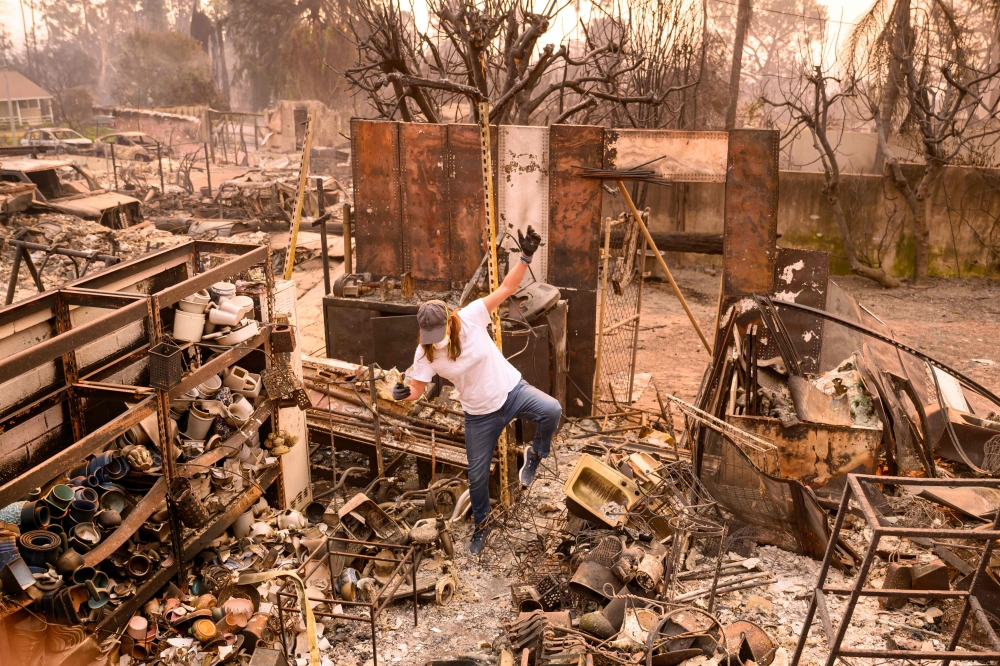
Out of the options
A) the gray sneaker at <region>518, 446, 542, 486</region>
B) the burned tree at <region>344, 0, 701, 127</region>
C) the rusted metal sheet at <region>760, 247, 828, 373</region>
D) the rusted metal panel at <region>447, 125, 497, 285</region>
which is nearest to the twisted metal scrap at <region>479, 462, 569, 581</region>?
the gray sneaker at <region>518, 446, 542, 486</region>

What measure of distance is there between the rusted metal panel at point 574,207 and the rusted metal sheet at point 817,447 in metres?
3.36

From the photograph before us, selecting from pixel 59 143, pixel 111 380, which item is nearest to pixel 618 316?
pixel 111 380

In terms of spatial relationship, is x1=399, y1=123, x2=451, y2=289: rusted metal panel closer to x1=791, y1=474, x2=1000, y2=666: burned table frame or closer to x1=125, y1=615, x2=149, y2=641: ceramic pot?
x1=125, y1=615, x2=149, y2=641: ceramic pot

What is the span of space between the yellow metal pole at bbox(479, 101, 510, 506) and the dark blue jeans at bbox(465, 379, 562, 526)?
54cm

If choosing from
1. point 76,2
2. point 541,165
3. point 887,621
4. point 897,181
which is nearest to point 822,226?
point 897,181

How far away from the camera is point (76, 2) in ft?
252

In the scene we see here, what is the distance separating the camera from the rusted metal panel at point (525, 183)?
8.87 m

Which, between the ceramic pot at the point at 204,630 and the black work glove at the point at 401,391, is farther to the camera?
the black work glove at the point at 401,391

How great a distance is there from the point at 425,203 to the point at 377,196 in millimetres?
634

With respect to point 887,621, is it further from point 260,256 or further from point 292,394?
point 260,256

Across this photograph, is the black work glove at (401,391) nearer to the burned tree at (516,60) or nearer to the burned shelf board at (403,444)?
the burned shelf board at (403,444)

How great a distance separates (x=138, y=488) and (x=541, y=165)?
5.73 m

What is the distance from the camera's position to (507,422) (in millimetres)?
5730

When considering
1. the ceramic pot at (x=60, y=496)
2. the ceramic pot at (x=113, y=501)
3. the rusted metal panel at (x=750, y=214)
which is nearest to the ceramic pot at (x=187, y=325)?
the ceramic pot at (x=113, y=501)
